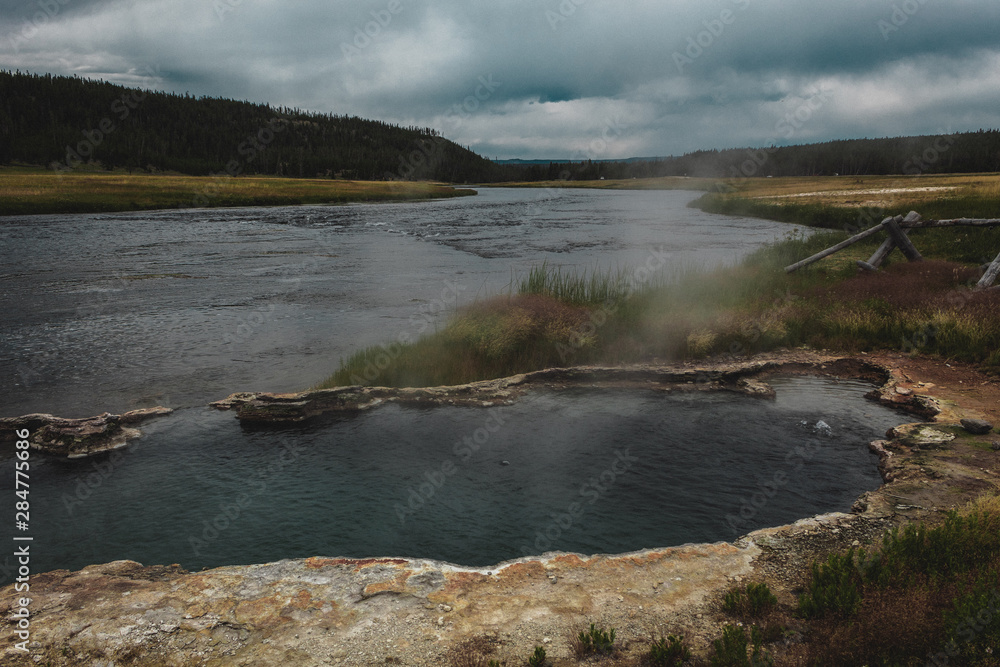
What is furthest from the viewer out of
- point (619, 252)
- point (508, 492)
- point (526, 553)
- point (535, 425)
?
point (619, 252)

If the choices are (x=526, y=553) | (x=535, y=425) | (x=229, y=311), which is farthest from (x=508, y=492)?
(x=229, y=311)

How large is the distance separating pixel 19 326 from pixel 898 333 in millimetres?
26457

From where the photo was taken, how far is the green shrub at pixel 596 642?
5.04 metres

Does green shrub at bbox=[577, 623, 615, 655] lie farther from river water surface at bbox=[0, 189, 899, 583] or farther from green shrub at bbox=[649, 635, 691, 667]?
river water surface at bbox=[0, 189, 899, 583]

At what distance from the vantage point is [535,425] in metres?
11.6

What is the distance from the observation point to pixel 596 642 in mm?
5043

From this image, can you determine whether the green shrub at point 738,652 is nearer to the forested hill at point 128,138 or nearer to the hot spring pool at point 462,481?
the hot spring pool at point 462,481

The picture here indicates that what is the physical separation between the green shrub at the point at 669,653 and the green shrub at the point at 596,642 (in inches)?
13.7

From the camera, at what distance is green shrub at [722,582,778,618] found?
553cm

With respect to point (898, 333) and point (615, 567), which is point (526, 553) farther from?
point (898, 333)
